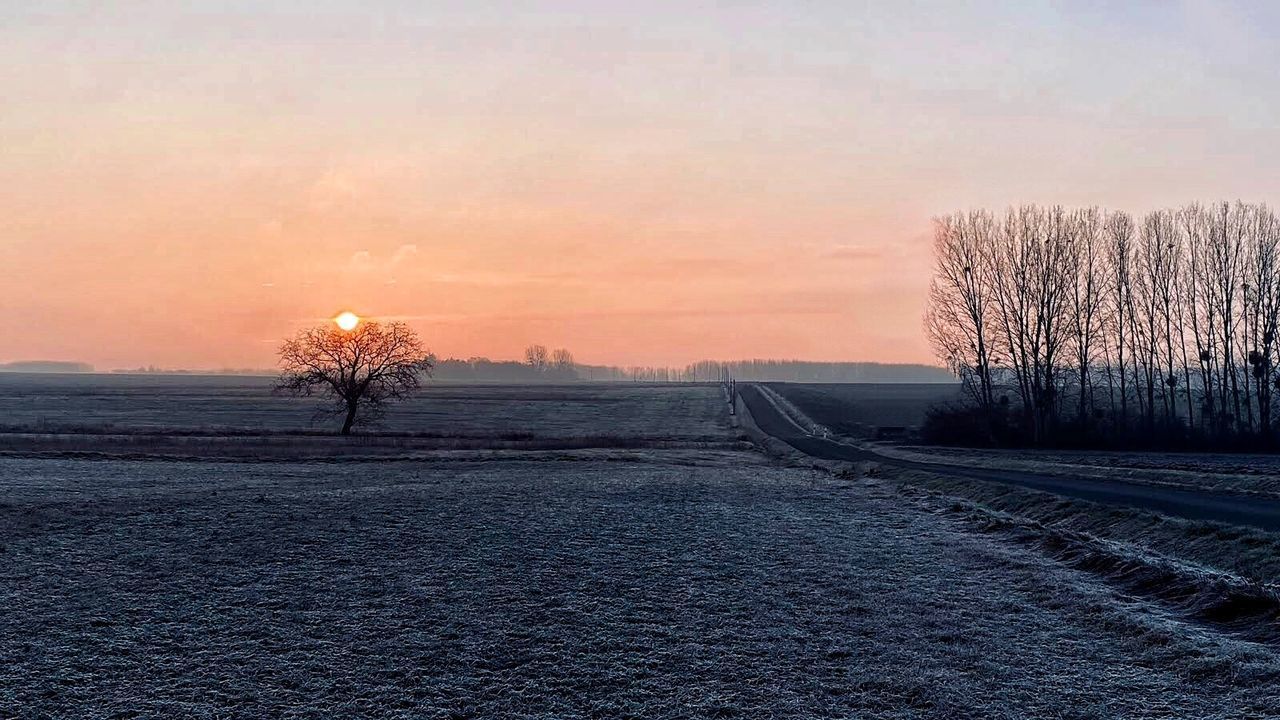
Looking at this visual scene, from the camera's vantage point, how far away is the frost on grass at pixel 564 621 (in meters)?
10.2

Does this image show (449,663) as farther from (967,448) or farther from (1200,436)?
(1200,436)

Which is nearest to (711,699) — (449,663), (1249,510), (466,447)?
(449,663)

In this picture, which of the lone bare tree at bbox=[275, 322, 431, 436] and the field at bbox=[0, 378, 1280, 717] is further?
the lone bare tree at bbox=[275, 322, 431, 436]

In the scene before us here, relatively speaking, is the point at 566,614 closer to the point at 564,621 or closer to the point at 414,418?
the point at 564,621

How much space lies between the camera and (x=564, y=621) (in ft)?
43.9

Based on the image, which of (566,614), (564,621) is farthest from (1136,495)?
(564,621)

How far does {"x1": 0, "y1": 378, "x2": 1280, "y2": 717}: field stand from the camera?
1021cm

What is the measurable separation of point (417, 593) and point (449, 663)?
3.91 m

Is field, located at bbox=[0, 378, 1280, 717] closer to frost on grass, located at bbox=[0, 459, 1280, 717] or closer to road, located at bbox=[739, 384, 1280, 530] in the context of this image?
frost on grass, located at bbox=[0, 459, 1280, 717]

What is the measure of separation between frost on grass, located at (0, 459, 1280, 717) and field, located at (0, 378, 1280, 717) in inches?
2.0

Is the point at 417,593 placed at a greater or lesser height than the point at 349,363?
lesser

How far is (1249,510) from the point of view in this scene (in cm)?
2289

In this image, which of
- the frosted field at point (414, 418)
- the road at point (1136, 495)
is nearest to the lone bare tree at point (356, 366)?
the frosted field at point (414, 418)

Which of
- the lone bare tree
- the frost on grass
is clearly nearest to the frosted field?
the lone bare tree
